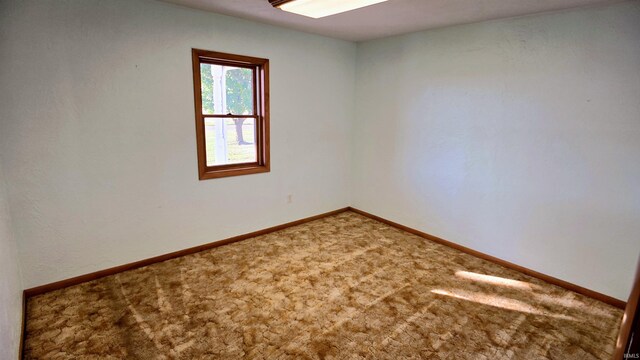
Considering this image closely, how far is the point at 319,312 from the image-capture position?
2.57m

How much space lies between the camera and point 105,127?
2859 millimetres

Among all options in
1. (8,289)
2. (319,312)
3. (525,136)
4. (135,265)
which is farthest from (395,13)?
(8,289)

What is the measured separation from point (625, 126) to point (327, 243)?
2.93 meters

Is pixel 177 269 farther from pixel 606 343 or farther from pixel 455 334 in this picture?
pixel 606 343

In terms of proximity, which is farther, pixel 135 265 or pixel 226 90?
pixel 226 90

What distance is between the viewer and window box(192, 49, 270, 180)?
343 cm

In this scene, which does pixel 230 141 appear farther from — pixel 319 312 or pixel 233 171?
pixel 319 312

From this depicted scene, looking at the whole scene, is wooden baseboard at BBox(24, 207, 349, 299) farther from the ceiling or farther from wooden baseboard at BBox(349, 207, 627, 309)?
the ceiling

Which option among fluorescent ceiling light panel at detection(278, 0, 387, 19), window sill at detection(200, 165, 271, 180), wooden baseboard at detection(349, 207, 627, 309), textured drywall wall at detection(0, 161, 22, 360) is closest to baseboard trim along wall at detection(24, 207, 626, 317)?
wooden baseboard at detection(349, 207, 627, 309)

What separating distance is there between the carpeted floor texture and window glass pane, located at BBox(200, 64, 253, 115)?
5.28 ft

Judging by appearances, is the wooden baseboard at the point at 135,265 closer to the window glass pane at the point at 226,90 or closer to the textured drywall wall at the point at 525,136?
the window glass pane at the point at 226,90

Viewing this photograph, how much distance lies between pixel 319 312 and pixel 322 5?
7.92 ft

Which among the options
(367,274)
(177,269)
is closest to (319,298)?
(367,274)

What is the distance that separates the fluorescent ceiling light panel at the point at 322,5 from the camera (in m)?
2.46
